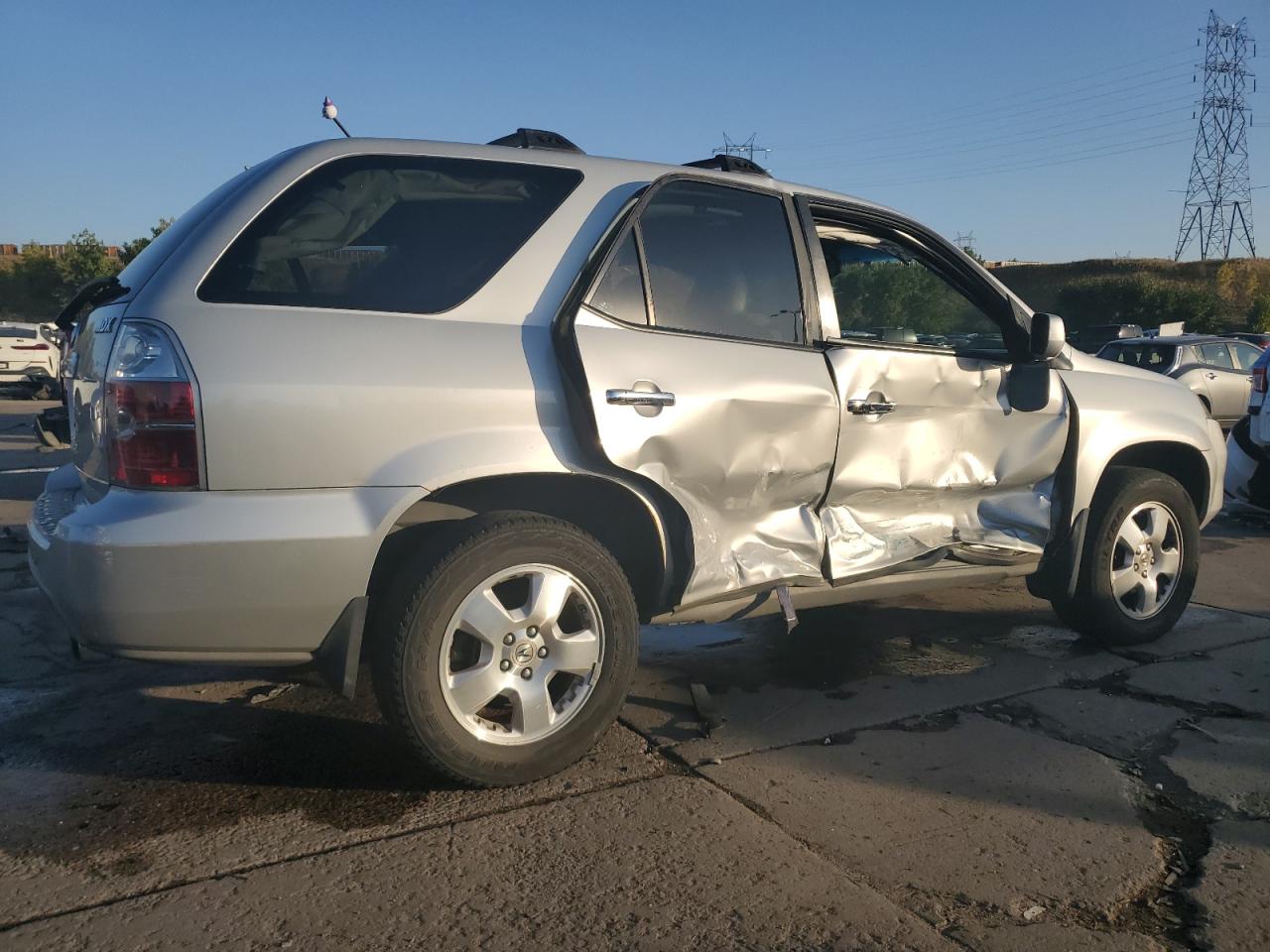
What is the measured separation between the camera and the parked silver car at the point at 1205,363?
1652 centimetres

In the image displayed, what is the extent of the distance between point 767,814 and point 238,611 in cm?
156

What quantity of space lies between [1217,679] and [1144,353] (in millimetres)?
13980

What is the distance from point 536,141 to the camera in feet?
11.9

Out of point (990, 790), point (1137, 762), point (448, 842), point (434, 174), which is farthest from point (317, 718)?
point (1137, 762)

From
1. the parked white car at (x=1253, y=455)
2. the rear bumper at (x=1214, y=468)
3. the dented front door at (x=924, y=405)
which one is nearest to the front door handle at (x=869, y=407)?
the dented front door at (x=924, y=405)

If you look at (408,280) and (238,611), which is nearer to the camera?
(238,611)

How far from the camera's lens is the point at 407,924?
249cm

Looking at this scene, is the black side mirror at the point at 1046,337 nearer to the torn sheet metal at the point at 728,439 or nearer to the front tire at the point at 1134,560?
the front tire at the point at 1134,560

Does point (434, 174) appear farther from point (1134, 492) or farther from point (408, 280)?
point (1134, 492)

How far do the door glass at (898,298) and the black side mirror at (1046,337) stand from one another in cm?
15

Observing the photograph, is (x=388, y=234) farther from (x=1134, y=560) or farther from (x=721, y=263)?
(x=1134, y=560)

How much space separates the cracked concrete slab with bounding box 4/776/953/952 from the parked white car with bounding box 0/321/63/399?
22188 millimetres

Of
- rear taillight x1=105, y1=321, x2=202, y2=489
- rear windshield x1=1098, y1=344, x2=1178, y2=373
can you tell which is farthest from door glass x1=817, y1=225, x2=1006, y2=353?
rear windshield x1=1098, y1=344, x2=1178, y2=373

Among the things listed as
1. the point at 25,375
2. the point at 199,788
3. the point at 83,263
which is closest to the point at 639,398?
the point at 199,788
